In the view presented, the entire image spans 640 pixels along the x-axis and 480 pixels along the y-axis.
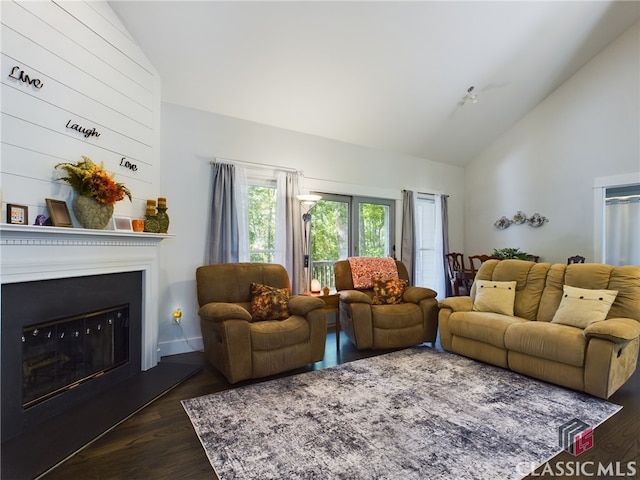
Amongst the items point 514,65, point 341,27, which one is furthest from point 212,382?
point 514,65

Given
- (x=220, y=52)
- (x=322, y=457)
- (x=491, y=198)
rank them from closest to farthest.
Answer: (x=322, y=457) < (x=220, y=52) < (x=491, y=198)

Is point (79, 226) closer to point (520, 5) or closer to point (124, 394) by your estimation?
point (124, 394)

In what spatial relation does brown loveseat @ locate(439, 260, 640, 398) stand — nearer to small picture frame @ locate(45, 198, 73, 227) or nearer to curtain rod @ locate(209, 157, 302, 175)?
curtain rod @ locate(209, 157, 302, 175)

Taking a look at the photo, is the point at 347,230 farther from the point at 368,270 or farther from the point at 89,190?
the point at 89,190

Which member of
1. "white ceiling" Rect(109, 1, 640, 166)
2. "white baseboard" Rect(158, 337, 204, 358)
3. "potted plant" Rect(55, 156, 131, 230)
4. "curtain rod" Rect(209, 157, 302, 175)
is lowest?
"white baseboard" Rect(158, 337, 204, 358)

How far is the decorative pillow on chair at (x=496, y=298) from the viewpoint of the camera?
338 cm

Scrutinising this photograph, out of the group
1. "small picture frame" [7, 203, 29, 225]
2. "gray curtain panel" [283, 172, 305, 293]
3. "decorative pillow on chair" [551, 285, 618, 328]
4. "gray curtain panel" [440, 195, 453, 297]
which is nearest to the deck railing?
"gray curtain panel" [283, 172, 305, 293]

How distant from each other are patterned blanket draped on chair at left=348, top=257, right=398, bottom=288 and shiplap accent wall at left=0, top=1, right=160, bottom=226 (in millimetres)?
2460

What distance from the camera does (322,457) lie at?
1.82 metres

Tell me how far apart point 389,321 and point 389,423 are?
1.49 meters

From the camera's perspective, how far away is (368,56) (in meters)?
3.66

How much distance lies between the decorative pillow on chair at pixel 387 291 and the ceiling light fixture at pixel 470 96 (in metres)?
2.84

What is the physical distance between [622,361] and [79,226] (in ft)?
14.1

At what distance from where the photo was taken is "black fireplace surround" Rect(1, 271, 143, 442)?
197cm
